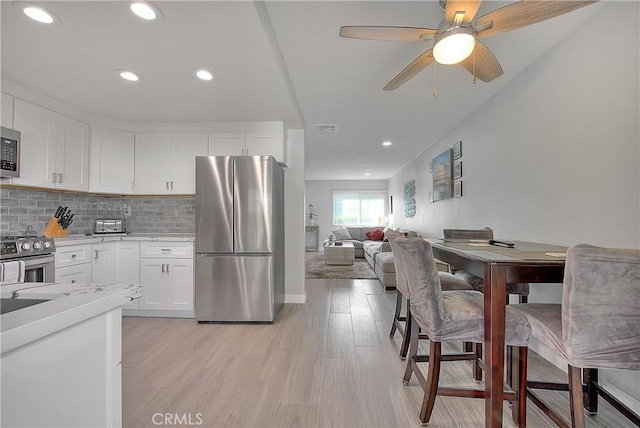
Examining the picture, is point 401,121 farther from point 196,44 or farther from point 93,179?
point 93,179

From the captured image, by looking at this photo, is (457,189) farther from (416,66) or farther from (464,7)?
(464,7)

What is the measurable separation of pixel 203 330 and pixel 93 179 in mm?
2124

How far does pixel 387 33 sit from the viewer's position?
63.1 inches

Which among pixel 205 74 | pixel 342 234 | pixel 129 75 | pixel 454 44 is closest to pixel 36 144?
pixel 129 75

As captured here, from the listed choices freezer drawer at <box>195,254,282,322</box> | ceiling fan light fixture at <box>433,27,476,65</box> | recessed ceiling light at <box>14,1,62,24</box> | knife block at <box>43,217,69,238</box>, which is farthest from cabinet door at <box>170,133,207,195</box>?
ceiling fan light fixture at <box>433,27,476,65</box>

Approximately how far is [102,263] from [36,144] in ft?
4.22

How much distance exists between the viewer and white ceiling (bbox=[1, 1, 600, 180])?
5.72 ft

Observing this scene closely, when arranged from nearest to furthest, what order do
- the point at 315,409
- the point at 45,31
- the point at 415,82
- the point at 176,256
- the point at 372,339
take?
the point at 315,409, the point at 45,31, the point at 372,339, the point at 415,82, the point at 176,256

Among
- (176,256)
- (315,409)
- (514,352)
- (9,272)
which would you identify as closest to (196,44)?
(9,272)

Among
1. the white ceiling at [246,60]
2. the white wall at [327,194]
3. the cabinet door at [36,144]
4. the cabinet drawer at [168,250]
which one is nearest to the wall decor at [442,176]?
the white ceiling at [246,60]

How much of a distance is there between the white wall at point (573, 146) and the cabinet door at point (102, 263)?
4.21m

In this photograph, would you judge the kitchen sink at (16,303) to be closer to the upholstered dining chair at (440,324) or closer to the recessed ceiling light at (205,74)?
the upholstered dining chair at (440,324)

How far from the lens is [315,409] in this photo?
1673 mm

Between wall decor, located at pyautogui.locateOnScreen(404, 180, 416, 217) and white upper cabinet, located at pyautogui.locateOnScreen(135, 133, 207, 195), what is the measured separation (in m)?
4.55
